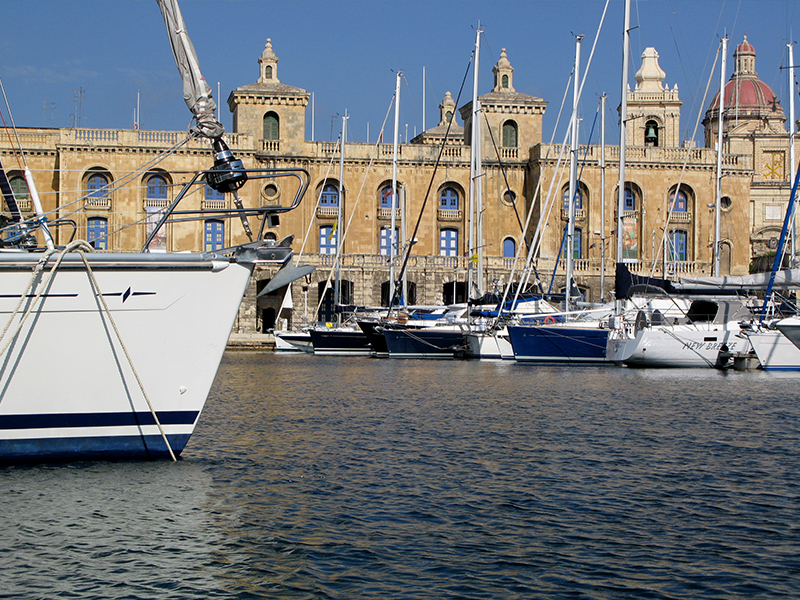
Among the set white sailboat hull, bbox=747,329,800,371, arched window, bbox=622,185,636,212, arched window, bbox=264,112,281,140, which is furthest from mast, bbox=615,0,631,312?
arched window, bbox=264,112,281,140

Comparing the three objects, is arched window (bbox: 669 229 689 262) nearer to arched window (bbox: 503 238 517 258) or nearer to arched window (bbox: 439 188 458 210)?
arched window (bbox: 503 238 517 258)

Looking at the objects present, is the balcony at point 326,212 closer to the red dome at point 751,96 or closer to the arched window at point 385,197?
the arched window at point 385,197

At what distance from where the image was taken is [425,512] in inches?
424

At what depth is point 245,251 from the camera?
12188mm

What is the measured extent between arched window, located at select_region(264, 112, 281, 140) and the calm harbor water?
1700 inches

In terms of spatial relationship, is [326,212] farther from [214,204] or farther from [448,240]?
[448,240]

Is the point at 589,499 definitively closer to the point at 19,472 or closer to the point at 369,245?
the point at 19,472

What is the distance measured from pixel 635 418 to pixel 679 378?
1101 centimetres

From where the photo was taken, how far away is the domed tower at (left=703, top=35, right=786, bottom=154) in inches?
3563

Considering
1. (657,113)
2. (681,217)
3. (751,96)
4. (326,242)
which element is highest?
(751,96)

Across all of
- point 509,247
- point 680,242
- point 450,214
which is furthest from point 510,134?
point 680,242

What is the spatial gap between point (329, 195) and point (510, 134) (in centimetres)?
1255

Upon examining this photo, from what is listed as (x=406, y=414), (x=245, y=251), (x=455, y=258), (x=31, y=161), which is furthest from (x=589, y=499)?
(x=31, y=161)

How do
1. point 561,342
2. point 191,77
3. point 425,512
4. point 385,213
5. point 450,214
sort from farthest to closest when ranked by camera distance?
1. point 450,214
2. point 385,213
3. point 561,342
4. point 191,77
5. point 425,512
